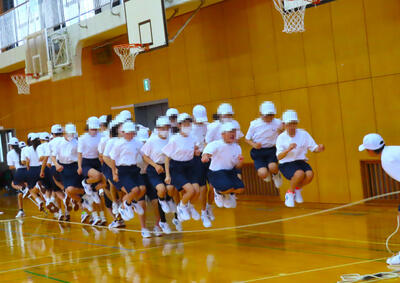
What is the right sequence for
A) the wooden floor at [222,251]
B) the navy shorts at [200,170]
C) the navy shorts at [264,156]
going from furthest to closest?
1. the navy shorts at [264,156]
2. the navy shorts at [200,170]
3. the wooden floor at [222,251]

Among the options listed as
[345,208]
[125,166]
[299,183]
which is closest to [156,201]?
[125,166]

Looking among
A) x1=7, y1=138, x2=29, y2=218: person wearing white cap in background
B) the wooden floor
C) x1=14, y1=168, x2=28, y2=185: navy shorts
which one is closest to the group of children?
the wooden floor

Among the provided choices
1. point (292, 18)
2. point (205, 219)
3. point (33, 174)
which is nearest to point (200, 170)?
point (205, 219)

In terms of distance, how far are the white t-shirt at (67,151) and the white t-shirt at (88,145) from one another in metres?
0.56

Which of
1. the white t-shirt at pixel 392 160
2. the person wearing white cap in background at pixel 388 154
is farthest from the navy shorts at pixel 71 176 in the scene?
the white t-shirt at pixel 392 160

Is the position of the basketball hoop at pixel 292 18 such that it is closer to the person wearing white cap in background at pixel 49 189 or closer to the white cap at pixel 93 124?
the white cap at pixel 93 124

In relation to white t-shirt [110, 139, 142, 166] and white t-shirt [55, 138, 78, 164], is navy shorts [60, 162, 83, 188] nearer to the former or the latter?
white t-shirt [55, 138, 78, 164]

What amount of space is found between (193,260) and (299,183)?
2.60 metres

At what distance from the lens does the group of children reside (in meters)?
9.91

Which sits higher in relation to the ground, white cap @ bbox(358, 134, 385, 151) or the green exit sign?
the green exit sign

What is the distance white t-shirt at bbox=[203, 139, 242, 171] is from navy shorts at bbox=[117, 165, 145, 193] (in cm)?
165

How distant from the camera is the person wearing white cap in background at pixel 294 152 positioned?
977 centimetres

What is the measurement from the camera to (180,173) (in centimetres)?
1029

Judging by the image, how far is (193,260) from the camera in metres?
8.30
